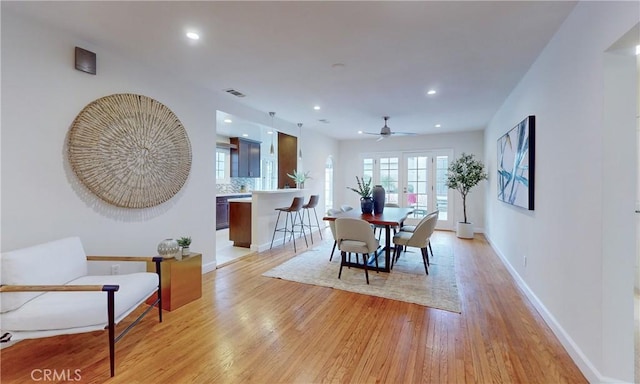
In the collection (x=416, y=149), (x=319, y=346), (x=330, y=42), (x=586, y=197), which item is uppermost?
(x=330, y=42)

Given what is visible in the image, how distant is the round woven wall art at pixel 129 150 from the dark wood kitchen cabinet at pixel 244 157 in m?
4.32

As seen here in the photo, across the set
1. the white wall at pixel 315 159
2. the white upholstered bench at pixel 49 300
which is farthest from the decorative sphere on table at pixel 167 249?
the white wall at pixel 315 159

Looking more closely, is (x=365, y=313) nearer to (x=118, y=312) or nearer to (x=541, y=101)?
(x=118, y=312)

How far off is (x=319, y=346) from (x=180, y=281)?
5.12ft

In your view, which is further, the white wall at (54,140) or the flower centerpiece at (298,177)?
the flower centerpiece at (298,177)

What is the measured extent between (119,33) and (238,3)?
4.01 feet

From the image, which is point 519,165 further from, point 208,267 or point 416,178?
point 416,178

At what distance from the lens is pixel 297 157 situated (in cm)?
607

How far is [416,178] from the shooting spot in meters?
7.48

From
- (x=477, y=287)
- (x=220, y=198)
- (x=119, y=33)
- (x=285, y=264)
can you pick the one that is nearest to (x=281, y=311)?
(x=285, y=264)

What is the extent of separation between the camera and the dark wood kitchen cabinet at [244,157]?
7.70 metres

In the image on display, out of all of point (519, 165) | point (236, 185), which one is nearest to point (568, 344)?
point (519, 165)

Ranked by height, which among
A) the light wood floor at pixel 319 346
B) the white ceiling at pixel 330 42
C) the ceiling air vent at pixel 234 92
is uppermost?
the ceiling air vent at pixel 234 92

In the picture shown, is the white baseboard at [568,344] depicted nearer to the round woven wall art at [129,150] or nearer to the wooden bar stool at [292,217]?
the wooden bar stool at [292,217]
